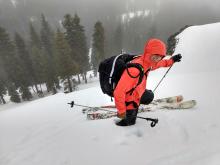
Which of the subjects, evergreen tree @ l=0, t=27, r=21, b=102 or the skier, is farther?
evergreen tree @ l=0, t=27, r=21, b=102

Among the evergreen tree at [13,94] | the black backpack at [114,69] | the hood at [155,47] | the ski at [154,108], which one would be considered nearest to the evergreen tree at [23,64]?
the evergreen tree at [13,94]

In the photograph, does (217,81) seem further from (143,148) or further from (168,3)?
(168,3)

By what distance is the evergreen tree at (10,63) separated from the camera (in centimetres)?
4069

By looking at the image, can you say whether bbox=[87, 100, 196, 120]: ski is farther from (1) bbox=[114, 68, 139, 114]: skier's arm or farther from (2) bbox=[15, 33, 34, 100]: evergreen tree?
(2) bbox=[15, 33, 34, 100]: evergreen tree

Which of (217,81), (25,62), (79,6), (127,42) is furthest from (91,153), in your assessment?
(79,6)

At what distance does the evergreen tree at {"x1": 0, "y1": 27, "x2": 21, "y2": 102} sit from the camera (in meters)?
40.7

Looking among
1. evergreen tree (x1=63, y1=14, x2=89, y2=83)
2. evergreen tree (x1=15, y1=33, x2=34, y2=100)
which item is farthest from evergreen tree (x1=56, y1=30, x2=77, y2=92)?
evergreen tree (x1=15, y1=33, x2=34, y2=100)

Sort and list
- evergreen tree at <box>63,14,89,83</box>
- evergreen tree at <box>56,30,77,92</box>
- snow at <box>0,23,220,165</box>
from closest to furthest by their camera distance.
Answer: snow at <box>0,23,220,165</box> → evergreen tree at <box>56,30,77,92</box> → evergreen tree at <box>63,14,89,83</box>

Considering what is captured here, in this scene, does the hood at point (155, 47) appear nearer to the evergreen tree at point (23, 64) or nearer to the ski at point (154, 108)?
the ski at point (154, 108)

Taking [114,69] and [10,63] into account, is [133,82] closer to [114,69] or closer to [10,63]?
[114,69]

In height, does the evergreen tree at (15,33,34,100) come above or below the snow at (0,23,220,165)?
below

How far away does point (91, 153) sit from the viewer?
506 centimetres

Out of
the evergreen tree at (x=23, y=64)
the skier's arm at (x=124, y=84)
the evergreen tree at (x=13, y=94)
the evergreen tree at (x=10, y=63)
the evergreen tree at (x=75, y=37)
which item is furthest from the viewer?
the evergreen tree at (x=23, y=64)

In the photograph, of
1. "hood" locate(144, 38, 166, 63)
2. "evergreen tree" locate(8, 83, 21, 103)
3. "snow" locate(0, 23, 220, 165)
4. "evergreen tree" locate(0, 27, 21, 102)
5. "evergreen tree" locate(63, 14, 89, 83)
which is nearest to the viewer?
"snow" locate(0, 23, 220, 165)
